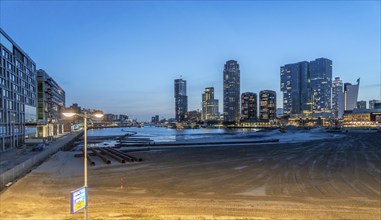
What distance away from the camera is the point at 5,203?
2180cm

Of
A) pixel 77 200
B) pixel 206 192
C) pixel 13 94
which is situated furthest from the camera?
pixel 13 94

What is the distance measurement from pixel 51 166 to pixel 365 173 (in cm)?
4121

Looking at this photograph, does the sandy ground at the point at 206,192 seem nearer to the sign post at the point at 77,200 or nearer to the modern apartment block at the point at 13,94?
the sign post at the point at 77,200

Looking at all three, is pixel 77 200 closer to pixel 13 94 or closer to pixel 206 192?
pixel 206 192

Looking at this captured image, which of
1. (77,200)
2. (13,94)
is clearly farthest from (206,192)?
(13,94)

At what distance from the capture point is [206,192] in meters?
25.0

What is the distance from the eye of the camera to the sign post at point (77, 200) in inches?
519

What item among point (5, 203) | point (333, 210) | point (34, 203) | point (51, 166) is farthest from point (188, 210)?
point (51, 166)

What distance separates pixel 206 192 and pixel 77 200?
1369 cm

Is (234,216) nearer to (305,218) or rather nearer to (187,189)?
(305,218)

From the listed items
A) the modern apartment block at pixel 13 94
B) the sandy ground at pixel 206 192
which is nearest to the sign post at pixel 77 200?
the sandy ground at pixel 206 192

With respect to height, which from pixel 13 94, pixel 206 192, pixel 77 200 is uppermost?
pixel 13 94

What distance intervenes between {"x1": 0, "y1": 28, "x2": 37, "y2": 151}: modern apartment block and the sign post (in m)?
57.0

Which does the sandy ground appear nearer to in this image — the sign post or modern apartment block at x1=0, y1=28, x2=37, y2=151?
the sign post
